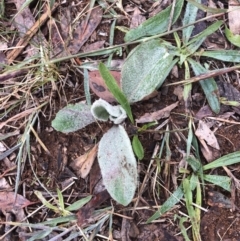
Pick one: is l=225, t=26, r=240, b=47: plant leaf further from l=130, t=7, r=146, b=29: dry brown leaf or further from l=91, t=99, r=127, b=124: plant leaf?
l=91, t=99, r=127, b=124: plant leaf

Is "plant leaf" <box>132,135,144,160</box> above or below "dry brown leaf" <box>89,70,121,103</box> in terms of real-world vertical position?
below

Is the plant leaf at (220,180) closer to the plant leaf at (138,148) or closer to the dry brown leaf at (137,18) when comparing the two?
the plant leaf at (138,148)

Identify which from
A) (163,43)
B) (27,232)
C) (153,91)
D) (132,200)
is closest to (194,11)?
(163,43)

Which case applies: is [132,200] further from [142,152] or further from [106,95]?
[106,95]

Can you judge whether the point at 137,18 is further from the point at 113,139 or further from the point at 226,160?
the point at 226,160

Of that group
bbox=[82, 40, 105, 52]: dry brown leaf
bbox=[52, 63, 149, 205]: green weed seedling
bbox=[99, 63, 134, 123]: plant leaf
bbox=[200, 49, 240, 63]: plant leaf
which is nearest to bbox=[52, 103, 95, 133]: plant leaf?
bbox=[52, 63, 149, 205]: green weed seedling

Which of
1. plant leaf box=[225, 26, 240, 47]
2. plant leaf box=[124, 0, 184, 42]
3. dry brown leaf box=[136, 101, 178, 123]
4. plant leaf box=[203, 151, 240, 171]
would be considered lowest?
plant leaf box=[203, 151, 240, 171]

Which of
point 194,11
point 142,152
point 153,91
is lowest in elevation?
point 142,152
